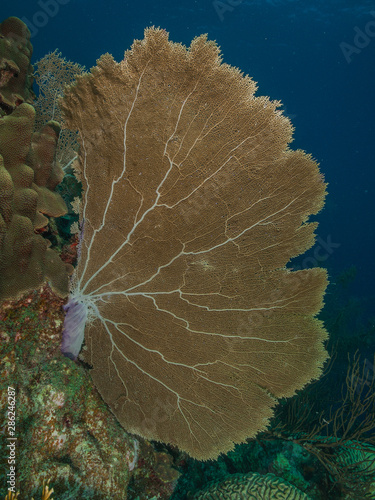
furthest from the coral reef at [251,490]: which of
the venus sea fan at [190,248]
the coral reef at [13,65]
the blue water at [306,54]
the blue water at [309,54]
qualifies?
the blue water at [306,54]

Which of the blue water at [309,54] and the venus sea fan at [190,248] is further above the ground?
the blue water at [309,54]

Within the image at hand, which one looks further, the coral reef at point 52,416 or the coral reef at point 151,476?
the coral reef at point 151,476

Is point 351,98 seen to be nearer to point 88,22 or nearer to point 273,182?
point 88,22

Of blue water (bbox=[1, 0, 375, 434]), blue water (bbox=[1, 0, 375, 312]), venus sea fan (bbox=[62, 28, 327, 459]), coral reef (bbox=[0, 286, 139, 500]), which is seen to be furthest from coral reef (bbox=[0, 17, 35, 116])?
blue water (bbox=[1, 0, 375, 312])

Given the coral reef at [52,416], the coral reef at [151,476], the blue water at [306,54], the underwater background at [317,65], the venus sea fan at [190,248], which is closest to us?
the coral reef at [52,416]

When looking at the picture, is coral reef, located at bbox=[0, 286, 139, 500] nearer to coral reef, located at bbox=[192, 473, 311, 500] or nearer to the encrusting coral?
the encrusting coral

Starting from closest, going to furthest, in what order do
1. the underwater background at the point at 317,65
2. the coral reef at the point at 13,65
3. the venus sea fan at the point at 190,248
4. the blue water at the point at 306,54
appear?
the venus sea fan at the point at 190,248
the coral reef at the point at 13,65
the underwater background at the point at 317,65
the blue water at the point at 306,54

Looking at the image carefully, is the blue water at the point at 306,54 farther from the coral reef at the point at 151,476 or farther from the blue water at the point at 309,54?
the coral reef at the point at 151,476
